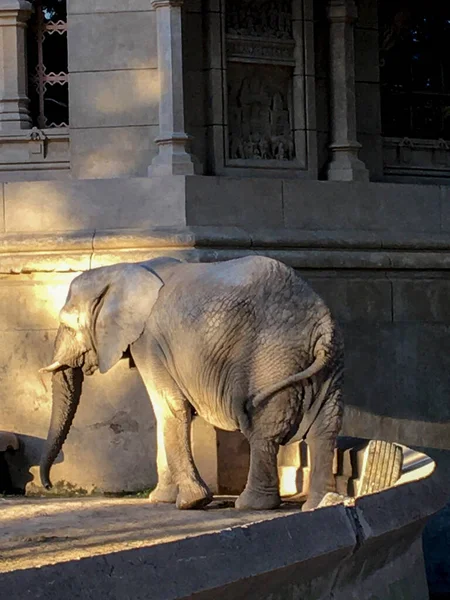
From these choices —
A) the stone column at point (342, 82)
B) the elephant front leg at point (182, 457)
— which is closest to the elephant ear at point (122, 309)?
the elephant front leg at point (182, 457)

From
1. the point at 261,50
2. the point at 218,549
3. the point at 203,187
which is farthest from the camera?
the point at 261,50

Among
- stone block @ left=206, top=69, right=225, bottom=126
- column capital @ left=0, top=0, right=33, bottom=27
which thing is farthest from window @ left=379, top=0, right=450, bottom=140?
column capital @ left=0, top=0, right=33, bottom=27

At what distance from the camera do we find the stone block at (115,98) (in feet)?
39.1

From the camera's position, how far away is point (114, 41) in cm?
1197

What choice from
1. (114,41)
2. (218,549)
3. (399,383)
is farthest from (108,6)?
(218,549)

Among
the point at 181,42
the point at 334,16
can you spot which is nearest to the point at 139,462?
the point at 181,42

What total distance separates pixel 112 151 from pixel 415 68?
333 centimetres

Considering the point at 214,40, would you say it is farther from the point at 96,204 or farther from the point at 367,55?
the point at 367,55

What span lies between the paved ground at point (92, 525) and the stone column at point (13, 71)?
3189 mm

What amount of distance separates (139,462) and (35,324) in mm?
1303

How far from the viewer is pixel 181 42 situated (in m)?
11.8

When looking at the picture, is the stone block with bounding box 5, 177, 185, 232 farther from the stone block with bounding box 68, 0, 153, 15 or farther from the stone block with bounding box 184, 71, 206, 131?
the stone block with bounding box 68, 0, 153, 15

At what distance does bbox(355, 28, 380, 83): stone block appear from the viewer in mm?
13195

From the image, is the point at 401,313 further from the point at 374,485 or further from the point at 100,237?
the point at 374,485
